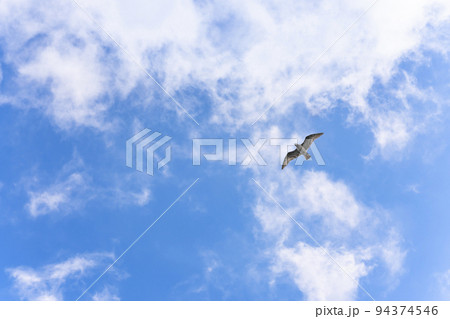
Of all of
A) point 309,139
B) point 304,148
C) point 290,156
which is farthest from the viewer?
point 290,156

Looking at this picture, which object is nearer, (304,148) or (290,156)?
(304,148)

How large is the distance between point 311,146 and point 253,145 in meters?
7.04

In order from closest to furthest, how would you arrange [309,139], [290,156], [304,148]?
1. [309,139]
2. [304,148]
3. [290,156]

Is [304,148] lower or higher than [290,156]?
lower

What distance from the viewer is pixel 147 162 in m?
40.2

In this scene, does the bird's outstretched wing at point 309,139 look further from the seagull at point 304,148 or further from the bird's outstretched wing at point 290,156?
the bird's outstretched wing at point 290,156

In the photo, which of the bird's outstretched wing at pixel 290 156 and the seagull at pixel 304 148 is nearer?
the seagull at pixel 304 148

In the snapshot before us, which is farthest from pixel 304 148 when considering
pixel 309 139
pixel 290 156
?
pixel 290 156

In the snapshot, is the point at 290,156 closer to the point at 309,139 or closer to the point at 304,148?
the point at 304,148

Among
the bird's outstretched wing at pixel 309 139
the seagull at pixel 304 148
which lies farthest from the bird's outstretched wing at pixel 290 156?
the bird's outstretched wing at pixel 309 139
